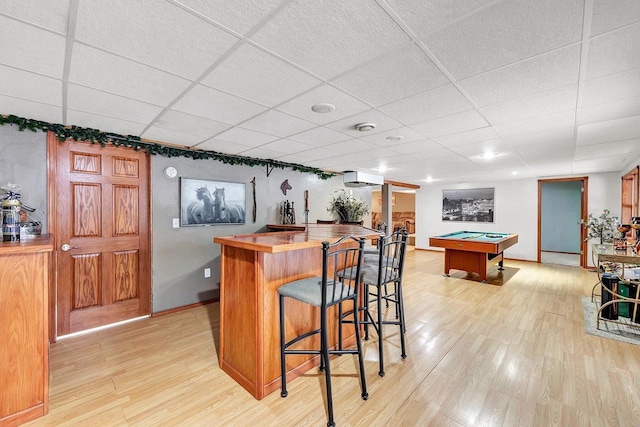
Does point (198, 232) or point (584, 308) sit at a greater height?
point (198, 232)

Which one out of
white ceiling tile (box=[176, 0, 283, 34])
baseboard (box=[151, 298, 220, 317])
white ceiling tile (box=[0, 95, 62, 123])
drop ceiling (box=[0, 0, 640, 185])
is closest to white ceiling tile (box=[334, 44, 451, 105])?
drop ceiling (box=[0, 0, 640, 185])

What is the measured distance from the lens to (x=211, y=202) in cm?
413

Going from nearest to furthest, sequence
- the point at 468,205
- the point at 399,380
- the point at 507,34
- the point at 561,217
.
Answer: the point at 507,34 < the point at 399,380 < the point at 468,205 < the point at 561,217

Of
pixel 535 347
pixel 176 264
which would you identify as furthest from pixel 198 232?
pixel 535 347

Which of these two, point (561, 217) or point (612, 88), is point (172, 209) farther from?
point (561, 217)

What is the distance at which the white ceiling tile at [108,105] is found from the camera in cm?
212

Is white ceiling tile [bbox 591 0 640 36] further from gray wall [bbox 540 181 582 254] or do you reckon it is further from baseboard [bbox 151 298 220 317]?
gray wall [bbox 540 181 582 254]

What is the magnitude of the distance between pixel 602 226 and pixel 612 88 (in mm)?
A: 5471

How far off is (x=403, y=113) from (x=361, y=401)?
2.36 metres

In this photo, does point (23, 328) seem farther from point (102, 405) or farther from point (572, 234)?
point (572, 234)

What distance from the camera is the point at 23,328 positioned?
180cm

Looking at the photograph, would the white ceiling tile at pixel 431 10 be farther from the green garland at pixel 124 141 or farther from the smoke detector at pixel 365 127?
the green garland at pixel 124 141

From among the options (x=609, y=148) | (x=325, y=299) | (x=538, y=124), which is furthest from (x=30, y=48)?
(x=609, y=148)

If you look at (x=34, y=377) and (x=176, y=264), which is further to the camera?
(x=176, y=264)
